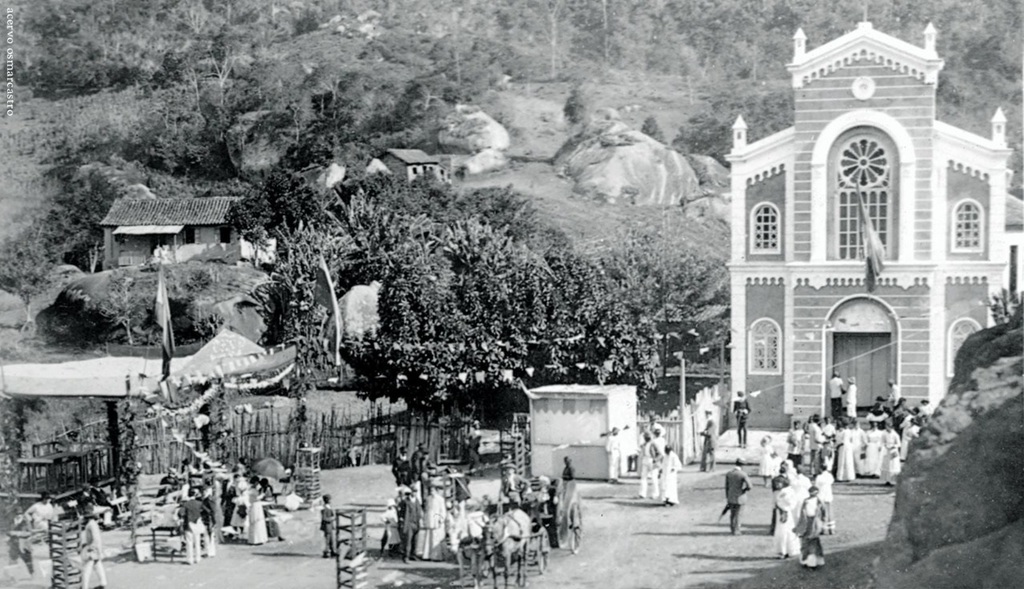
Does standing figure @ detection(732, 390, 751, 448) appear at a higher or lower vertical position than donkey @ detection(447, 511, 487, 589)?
higher

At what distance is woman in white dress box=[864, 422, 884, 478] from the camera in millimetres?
23641

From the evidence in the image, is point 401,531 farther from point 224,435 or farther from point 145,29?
point 145,29

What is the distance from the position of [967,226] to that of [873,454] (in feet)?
26.9

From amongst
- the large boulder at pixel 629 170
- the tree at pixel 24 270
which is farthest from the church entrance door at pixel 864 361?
the tree at pixel 24 270

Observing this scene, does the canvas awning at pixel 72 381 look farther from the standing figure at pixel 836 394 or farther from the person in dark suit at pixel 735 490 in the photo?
the standing figure at pixel 836 394

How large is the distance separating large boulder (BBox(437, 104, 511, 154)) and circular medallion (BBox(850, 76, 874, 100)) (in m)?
37.1

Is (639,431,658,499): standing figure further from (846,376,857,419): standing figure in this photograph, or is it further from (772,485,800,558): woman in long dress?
(846,376,857,419): standing figure

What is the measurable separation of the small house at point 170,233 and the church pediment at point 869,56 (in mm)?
29655

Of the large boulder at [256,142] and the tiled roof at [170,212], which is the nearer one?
the tiled roof at [170,212]

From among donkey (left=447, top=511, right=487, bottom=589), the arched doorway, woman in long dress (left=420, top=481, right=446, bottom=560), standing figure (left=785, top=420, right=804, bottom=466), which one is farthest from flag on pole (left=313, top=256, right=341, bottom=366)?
the arched doorway

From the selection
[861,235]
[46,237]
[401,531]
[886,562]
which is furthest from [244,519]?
[46,237]

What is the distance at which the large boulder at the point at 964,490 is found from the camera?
43.4 feet

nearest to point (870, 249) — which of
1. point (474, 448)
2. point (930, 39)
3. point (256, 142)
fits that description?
point (930, 39)

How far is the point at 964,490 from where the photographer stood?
543 inches
